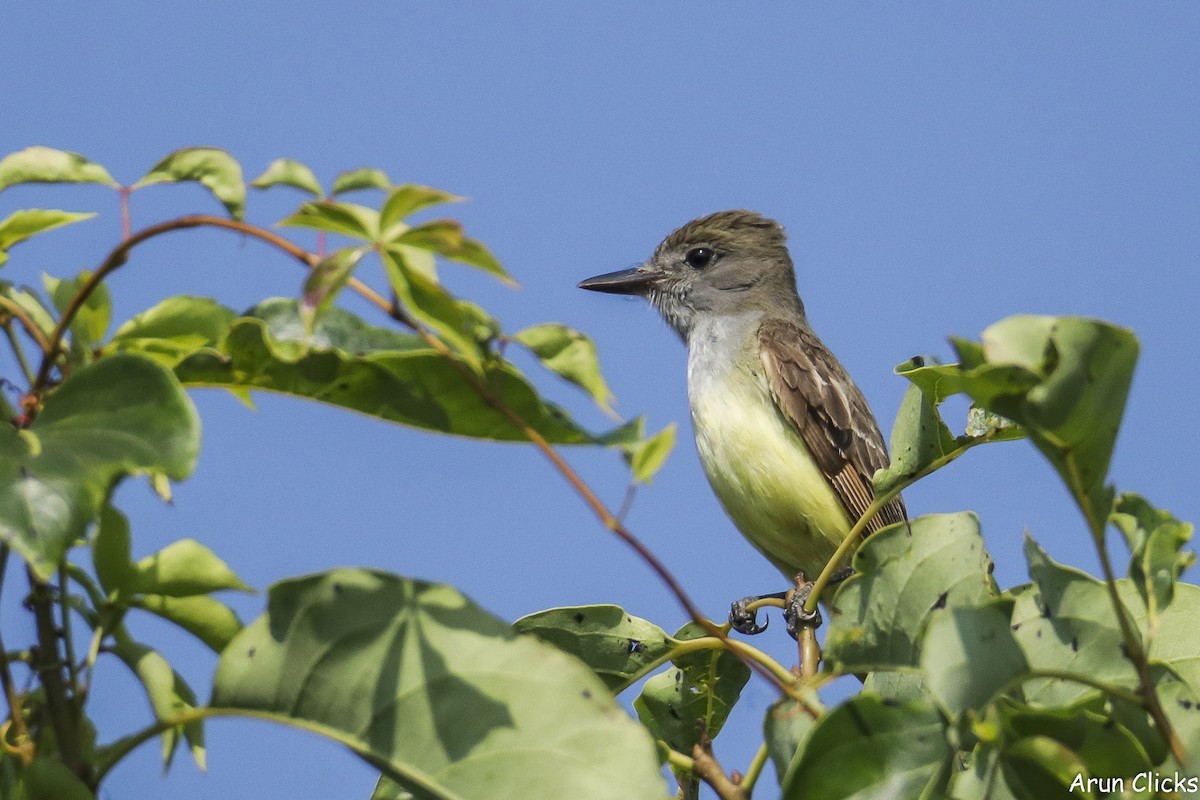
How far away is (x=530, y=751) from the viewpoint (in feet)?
5.66

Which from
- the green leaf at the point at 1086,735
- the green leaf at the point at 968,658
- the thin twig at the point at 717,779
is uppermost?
the green leaf at the point at 968,658

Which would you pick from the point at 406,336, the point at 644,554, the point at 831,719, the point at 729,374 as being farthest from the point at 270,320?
the point at 729,374

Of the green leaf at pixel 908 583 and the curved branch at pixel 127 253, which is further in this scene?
the green leaf at pixel 908 583

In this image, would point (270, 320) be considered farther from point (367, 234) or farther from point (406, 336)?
point (367, 234)

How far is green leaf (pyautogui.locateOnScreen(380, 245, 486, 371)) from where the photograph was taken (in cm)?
162

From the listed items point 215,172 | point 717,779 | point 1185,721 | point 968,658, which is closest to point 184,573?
point 215,172

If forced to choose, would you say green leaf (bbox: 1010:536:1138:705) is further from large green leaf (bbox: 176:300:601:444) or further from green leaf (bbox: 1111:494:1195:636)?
large green leaf (bbox: 176:300:601:444)

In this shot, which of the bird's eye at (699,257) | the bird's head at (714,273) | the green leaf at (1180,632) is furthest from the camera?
the bird's eye at (699,257)

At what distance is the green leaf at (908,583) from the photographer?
7.13ft

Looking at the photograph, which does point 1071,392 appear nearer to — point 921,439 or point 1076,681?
point 1076,681

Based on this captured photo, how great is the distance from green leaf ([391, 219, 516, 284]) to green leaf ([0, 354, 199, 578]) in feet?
1.20

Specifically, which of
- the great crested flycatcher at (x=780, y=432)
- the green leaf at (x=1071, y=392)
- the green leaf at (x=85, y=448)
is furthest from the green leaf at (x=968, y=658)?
the great crested flycatcher at (x=780, y=432)

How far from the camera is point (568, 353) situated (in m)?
1.74

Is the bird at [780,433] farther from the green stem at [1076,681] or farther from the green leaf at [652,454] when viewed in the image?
the green leaf at [652,454]
